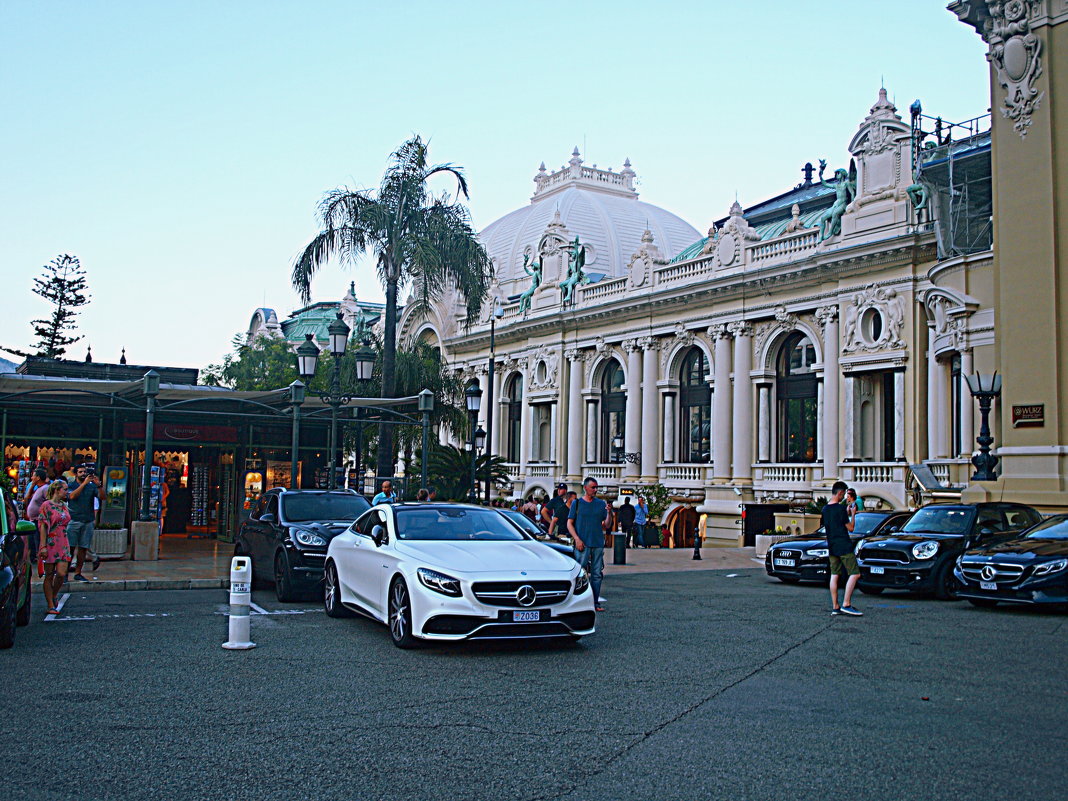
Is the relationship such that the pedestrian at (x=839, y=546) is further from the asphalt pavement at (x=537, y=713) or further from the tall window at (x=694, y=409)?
the tall window at (x=694, y=409)

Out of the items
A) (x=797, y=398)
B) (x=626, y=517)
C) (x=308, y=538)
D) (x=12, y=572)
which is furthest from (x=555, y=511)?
(x=797, y=398)

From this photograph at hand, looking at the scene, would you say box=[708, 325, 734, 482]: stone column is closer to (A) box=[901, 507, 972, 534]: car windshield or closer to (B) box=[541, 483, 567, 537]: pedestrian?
(B) box=[541, 483, 567, 537]: pedestrian

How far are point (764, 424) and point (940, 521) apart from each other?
20.3 metres

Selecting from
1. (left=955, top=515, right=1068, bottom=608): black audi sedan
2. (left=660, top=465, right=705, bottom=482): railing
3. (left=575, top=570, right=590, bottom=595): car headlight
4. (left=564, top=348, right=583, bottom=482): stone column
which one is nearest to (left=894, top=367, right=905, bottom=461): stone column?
(left=660, top=465, right=705, bottom=482): railing

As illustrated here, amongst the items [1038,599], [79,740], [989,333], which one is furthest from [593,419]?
[79,740]

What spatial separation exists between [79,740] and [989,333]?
83.7 ft

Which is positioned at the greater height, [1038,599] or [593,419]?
[593,419]

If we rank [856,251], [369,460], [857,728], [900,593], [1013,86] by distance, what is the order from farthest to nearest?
[369,460] < [856,251] < [1013,86] < [900,593] < [857,728]

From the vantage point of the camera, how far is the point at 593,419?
1825 inches

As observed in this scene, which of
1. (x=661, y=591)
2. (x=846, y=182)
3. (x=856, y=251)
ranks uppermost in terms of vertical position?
(x=846, y=182)

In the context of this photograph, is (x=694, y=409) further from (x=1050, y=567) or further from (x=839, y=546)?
(x=839, y=546)

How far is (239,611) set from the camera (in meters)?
10.5

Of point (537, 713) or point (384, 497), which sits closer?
point (537, 713)

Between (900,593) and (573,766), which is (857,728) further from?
(900,593)
